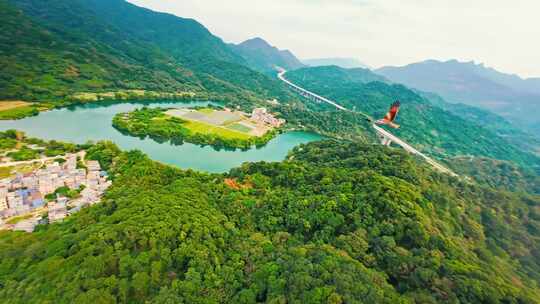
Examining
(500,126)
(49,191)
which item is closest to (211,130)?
(49,191)

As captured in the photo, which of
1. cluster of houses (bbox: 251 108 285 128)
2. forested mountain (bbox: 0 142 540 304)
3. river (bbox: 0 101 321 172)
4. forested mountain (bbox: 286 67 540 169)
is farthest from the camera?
forested mountain (bbox: 286 67 540 169)

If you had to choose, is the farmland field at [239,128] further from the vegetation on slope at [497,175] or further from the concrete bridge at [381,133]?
the vegetation on slope at [497,175]

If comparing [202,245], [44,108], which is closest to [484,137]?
[202,245]

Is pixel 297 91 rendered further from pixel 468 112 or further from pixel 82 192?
pixel 82 192

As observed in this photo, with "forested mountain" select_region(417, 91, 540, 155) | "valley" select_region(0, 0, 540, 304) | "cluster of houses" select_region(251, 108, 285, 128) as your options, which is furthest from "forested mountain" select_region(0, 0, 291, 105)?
"forested mountain" select_region(417, 91, 540, 155)

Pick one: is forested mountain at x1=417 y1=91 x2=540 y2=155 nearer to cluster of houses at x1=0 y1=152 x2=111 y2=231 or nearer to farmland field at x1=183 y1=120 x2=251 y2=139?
farmland field at x1=183 y1=120 x2=251 y2=139
